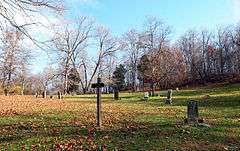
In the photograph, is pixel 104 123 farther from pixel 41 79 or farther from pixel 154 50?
pixel 41 79


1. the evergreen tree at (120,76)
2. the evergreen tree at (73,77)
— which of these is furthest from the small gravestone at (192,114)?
the evergreen tree at (120,76)

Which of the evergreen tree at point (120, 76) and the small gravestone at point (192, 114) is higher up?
the evergreen tree at point (120, 76)

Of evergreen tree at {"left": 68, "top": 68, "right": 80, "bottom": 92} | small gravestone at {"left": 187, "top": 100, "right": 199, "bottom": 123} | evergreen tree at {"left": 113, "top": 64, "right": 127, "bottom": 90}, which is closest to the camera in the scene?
small gravestone at {"left": 187, "top": 100, "right": 199, "bottom": 123}

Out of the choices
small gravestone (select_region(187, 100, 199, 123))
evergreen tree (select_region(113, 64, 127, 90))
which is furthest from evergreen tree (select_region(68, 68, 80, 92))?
small gravestone (select_region(187, 100, 199, 123))

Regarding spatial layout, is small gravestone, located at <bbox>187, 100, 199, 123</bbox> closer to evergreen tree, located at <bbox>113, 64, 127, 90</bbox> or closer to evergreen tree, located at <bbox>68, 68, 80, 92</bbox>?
evergreen tree, located at <bbox>68, 68, 80, 92</bbox>

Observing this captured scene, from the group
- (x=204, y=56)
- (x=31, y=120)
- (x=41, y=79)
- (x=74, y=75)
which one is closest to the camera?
(x=31, y=120)

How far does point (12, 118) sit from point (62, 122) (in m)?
2.91

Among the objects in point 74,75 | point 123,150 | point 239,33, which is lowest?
point 123,150

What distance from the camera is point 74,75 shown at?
84.6 metres

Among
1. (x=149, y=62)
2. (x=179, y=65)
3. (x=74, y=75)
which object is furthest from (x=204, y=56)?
(x=149, y=62)

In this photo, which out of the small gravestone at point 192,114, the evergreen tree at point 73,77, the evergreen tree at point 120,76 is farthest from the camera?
the evergreen tree at point 120,76

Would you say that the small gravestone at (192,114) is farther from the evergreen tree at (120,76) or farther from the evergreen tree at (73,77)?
the evergreen tree at (120,76)

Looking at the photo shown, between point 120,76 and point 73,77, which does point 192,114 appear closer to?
point 73,77

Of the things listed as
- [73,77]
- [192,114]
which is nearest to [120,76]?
[73,77]
